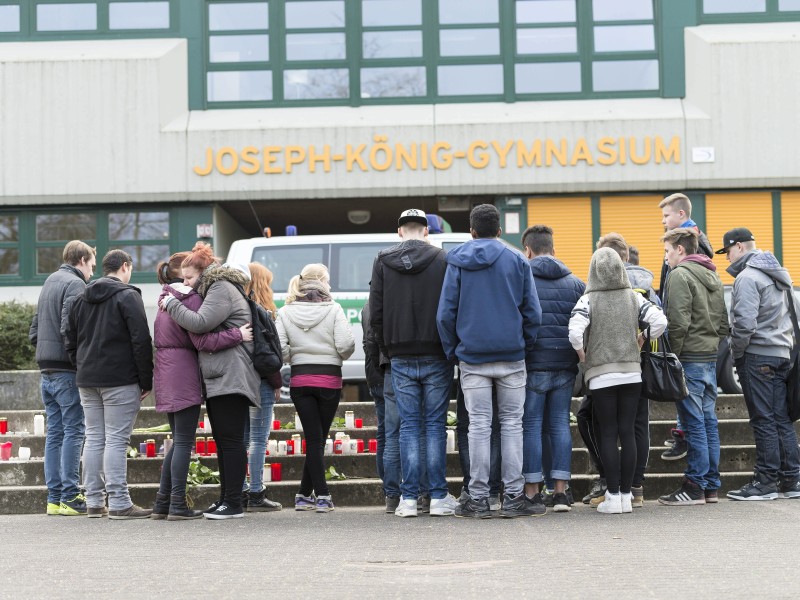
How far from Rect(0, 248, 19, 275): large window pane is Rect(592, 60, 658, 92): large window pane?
1028 centimetres

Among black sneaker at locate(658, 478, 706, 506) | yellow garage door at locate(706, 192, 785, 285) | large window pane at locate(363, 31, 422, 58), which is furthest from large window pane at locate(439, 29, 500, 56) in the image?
black sneaker at locate(658, 478, 706, 506)

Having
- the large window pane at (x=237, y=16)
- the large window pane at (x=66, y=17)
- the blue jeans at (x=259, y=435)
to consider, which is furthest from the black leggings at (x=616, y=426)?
the large window pane at (x=66, y=17)

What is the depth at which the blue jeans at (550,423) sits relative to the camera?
8219 mm

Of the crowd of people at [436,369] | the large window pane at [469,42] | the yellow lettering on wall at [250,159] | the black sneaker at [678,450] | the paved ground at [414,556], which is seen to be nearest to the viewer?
the paved ground at [414,556]

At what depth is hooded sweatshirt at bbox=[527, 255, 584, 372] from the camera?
825 cm

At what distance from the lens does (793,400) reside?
360 inches

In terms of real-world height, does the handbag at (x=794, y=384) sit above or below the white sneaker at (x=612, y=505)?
above

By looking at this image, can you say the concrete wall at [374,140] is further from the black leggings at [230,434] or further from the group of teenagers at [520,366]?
the black leggings at [230,434]

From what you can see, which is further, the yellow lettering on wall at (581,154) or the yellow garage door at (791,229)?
the yellow garage door at (791,229)

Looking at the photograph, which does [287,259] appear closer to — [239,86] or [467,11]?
[239,86]

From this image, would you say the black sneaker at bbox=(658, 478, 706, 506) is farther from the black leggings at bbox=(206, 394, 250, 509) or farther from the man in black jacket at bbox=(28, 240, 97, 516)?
the man in black jacket at bbox=(28, 240, 97, 516)

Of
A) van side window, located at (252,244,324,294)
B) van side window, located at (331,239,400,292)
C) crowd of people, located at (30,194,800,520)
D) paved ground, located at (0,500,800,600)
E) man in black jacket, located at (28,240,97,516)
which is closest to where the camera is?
paved ground, located at (0,500,800,600)

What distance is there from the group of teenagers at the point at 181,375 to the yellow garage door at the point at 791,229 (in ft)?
41.9

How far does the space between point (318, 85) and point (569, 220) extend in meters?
4.82
